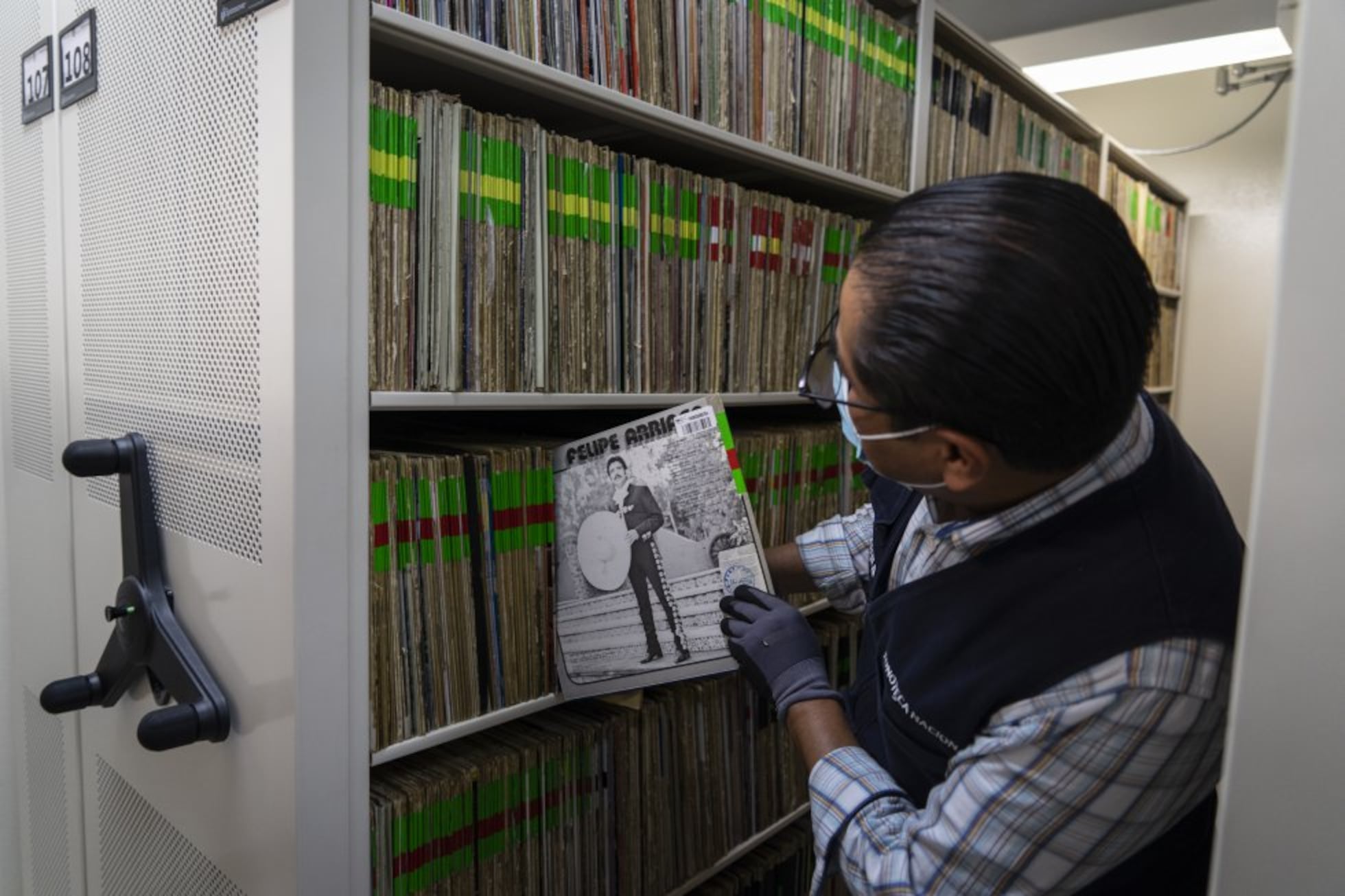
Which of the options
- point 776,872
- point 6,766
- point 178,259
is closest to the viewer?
point 178,259

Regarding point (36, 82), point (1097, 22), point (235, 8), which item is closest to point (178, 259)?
point (235, 8)

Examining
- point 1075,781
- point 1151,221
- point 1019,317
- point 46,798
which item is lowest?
point 46,798

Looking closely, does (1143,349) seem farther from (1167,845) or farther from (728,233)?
(728,233)

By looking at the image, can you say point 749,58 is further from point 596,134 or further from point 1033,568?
point 1033,568

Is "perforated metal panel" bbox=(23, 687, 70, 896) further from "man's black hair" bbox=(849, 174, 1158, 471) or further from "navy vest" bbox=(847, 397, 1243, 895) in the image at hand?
"man's black hair" bbox=(849, 174, 1158, 471)

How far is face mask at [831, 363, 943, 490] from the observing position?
0.82 metres

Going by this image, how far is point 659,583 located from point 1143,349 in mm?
614

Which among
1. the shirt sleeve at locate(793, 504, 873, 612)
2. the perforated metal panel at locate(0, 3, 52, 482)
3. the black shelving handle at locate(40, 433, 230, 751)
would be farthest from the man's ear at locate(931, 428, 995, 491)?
the perforated metal panel at locate(0, 3, 52, 482)

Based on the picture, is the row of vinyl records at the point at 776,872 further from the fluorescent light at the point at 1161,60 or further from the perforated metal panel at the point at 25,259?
the fluorescent light at the point at 1161,60

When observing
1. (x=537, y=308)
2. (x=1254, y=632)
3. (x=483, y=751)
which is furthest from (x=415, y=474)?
(x=1254, y=632)

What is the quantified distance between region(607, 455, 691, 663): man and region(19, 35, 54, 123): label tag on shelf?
1002 millimetres

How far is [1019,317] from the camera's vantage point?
705 mm

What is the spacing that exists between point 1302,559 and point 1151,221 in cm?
313

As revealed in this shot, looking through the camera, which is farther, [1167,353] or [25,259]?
[1167,353]
